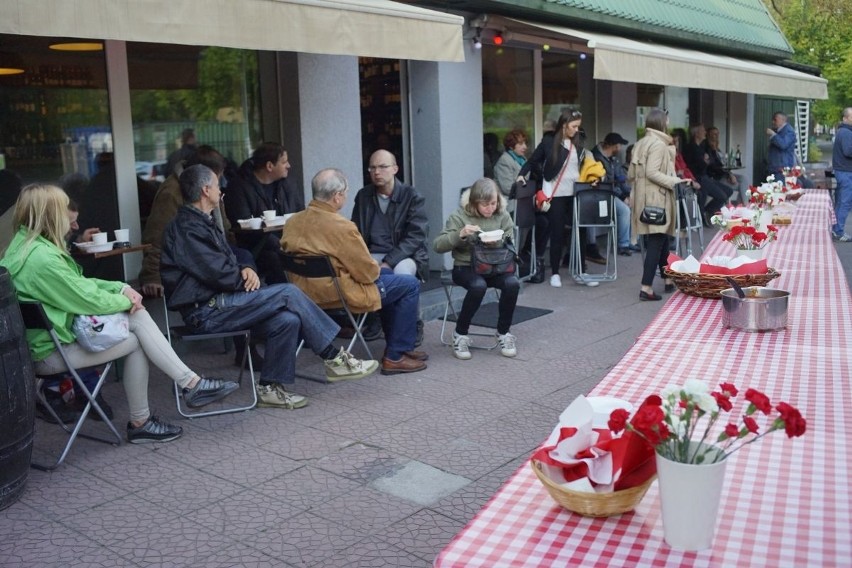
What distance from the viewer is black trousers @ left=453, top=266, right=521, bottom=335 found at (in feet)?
20.6

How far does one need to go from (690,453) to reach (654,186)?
22.1 feet

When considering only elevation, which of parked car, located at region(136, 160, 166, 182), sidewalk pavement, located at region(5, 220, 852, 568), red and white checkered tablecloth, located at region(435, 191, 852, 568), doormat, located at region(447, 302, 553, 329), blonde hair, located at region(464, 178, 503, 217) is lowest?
sidewalk pavement, located at region(5, 220, 852, 568)

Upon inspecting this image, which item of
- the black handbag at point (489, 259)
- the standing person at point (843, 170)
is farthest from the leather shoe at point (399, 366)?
the standing person at point (843, 170)

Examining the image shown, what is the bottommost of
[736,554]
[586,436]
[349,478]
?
[349,478]

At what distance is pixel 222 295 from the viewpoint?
5184mm

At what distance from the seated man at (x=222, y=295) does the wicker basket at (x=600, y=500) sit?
327cm

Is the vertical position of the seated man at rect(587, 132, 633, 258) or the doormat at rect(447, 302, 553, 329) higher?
the seated man at rect(587, 132, 633, 258)

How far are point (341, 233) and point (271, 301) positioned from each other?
0.69 m

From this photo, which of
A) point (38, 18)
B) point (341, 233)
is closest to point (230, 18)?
point (38, 18)

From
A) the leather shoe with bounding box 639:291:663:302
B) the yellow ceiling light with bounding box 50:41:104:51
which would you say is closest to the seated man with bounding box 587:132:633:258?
the leather shoe with bounding box 639:291:663:302

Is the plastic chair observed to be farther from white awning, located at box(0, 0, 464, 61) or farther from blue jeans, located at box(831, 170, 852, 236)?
blue jeans, located at box(831, 170, 852, 236)

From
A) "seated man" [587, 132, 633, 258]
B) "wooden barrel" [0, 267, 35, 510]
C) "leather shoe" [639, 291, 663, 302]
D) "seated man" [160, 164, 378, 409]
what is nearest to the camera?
"wooden barrel" [0, 267, 35, 510]

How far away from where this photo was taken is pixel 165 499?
4.04 metres

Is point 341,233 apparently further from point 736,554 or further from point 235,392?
point 736,554
